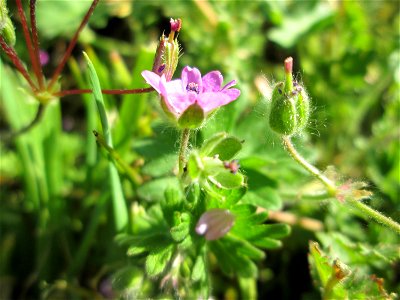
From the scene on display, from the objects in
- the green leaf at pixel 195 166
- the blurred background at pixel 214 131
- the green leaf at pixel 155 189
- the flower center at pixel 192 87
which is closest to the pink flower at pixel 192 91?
the flower center at pixel 192 87

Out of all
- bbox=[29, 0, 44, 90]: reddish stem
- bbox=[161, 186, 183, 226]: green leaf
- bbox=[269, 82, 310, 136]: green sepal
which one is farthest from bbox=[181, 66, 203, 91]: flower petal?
bbox=[29, 0, 44, 90]: reddish stem

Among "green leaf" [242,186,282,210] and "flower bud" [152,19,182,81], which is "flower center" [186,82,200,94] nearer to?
"flower bud" [152,19,182,81]

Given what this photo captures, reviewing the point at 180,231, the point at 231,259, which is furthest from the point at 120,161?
the point at 231,259

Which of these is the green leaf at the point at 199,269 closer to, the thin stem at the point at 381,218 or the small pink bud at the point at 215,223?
the small pink bud at the point at 215,223

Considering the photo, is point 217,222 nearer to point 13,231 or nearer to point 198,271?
point 198,271

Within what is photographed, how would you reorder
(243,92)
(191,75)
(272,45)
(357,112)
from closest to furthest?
1. (191,75)
2. (243,92)
3. (357,112)
4. (272,45)

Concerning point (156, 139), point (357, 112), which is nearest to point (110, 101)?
point (156, 139)

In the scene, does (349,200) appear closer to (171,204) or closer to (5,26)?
(171,204)
